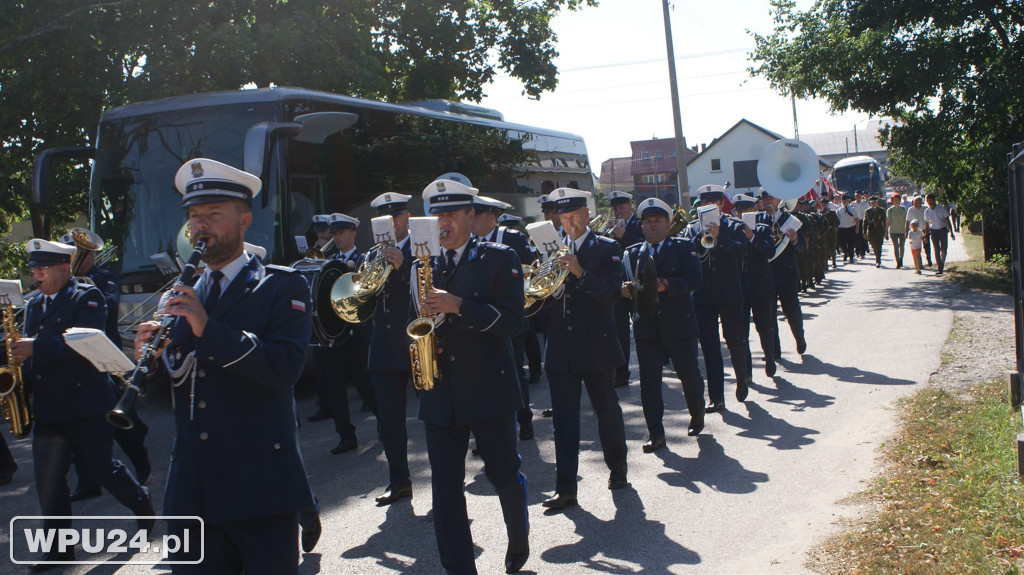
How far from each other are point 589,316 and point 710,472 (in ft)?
5.12

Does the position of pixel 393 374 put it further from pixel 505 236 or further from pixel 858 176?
pixel 858 176

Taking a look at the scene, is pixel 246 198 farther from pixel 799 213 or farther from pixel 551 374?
pixel 799 213

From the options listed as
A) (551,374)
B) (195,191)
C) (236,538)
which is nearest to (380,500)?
(551,374)

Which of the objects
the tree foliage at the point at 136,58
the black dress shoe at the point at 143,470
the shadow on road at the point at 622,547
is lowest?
the shadow on road at the point at 622,547

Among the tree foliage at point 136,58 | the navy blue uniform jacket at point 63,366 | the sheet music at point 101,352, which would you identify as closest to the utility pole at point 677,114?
the tree foliage at point 136,58

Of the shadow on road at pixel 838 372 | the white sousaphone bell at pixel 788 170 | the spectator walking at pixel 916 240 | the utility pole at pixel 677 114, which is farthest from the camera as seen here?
the utility pole at pixel 677 114

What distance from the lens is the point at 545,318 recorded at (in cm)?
653

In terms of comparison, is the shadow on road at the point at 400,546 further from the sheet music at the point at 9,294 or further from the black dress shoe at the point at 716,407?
the black dress shoe at the point at 716,407

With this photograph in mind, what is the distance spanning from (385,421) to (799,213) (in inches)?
509

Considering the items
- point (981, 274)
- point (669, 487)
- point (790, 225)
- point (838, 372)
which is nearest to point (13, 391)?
point (669, 487)

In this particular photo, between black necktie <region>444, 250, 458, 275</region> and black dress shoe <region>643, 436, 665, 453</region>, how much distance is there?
3.13 m

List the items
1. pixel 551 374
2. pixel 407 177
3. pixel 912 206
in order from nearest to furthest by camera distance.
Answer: pixel 551 374 → pixel 407 177 → pixel 912 206

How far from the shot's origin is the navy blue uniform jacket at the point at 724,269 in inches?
340

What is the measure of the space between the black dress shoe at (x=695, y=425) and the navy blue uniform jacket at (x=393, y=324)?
2.63m
